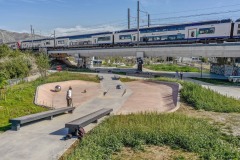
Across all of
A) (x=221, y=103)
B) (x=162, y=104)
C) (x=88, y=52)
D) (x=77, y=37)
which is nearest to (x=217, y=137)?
(x=221, y=103)

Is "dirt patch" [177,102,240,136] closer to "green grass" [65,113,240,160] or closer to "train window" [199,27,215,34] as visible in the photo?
"green grass" [65,113,240,160]

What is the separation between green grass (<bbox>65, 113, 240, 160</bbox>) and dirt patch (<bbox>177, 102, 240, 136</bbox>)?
31.1 inches

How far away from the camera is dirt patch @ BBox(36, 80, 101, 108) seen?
2196cm

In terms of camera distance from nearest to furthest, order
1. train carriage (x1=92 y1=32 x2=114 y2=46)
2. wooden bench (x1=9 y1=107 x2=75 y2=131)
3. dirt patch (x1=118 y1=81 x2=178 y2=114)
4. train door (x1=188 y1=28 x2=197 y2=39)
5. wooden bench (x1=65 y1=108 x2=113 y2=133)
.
Answer: wooden bench (x1=65 y1=108 x2=113 y2=133), wooden bench (x1=9 y1=107 x2=75 y2=131), dirt patch (x1=118 y1=81 x2=178 y2=114), train door (x1=188 y1=28 x2=197 y2=39), train carriage (x1=92 y1=32 x2=114 y2=46)

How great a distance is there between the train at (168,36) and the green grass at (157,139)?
89.9 feet

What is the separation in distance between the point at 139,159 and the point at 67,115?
8.05 meters

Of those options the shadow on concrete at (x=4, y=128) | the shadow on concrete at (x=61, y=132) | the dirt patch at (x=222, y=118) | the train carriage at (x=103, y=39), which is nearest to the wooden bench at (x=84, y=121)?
the shadow on concrete at (x=61, y=132)

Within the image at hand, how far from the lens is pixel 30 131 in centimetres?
1249

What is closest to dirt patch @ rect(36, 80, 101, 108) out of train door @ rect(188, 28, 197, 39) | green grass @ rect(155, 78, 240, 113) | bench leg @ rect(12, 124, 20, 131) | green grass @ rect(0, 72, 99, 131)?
green grass @ rect(0, 72, 99, 131)

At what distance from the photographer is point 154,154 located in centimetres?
961

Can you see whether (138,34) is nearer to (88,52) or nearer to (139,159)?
(88,52)

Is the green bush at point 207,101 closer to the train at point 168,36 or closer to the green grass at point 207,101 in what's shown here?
the green grass at point 207,101

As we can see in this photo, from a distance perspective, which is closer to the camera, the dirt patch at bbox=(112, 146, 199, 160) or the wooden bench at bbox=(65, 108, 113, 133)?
the dirt patch at bbox=(112, 146, 199, 160)

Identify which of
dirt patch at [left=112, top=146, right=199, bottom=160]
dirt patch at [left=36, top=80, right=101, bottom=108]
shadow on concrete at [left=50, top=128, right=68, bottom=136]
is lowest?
dirt patch at [left=36, top=80, right=101, bottom=108]
